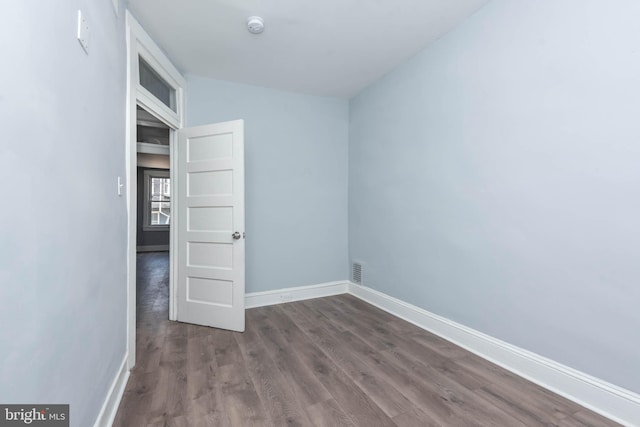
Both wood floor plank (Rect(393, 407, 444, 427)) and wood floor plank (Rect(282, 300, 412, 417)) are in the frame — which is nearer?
wood floor plank (Rect(393, 407, 444, 427))

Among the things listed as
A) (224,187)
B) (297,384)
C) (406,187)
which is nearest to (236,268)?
(224,187)

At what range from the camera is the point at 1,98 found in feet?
2.59

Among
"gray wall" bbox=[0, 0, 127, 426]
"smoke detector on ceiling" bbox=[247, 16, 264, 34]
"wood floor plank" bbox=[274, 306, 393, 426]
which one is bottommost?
"wood floor plank" bbox=[274, 306, 393, 426]

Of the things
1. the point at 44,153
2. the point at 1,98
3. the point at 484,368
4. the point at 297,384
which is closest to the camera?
the point at 1,98

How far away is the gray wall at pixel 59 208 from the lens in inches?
33.0

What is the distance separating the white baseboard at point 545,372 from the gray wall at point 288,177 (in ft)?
4.98

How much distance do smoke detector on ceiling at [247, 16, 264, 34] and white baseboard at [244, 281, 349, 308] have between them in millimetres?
2777

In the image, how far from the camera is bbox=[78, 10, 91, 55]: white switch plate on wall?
4.21 ft

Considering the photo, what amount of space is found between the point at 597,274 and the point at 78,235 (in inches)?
110

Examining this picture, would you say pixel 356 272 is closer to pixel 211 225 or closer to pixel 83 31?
pixel 211 225

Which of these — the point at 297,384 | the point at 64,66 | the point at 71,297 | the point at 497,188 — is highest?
the point at 64,66

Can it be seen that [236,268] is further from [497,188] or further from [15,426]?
[497,188]

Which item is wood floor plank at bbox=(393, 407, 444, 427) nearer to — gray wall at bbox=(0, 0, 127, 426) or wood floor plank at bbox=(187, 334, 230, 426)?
wood floor plank at bbox=(187, 334, 230, 426)

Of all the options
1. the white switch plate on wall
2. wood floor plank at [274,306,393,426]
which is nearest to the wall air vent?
wood floor plank at [274,306,393,426]
